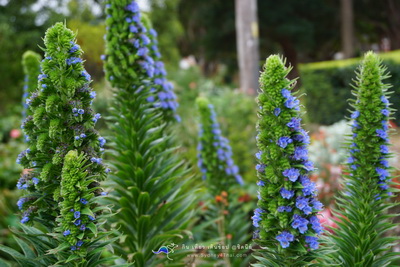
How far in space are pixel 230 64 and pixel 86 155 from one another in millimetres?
23337

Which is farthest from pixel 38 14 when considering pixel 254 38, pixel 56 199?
pixel 56 199

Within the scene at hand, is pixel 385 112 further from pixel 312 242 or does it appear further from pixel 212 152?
pixel 212 152

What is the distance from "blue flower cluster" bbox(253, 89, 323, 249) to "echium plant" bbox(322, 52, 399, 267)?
0.43 meters

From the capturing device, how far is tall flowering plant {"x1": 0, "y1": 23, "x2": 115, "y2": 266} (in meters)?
1.90

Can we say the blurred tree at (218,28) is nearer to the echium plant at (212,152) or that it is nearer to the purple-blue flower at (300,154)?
the echium plant at (212,152)

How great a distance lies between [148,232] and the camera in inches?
122

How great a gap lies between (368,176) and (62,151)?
5.75 ft

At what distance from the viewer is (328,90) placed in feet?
35.9

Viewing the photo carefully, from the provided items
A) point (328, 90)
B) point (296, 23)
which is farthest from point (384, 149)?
point (296, 23)

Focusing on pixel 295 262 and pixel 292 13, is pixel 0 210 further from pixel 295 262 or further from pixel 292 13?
pixel 292 13

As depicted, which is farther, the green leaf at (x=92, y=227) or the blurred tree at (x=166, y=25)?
the blurred tree at (x=166, y=25)

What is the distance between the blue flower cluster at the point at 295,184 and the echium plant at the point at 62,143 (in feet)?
2.95

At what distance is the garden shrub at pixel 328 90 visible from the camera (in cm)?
1038

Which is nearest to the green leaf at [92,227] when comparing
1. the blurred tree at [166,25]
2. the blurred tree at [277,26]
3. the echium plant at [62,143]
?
the echium plant at [62,143]
